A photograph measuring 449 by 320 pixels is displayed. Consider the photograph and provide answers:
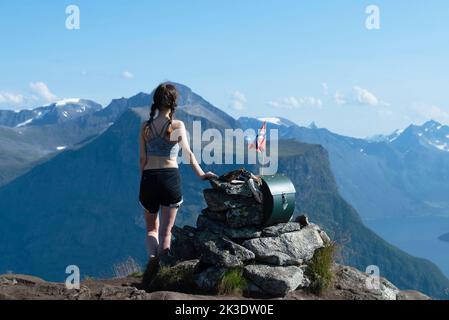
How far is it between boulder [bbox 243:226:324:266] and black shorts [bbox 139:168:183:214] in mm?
2547

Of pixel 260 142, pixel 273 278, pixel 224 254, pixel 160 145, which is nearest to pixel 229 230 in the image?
pixel 224 254

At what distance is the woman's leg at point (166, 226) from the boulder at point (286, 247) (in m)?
1.91

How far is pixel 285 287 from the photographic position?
12883 millimetres

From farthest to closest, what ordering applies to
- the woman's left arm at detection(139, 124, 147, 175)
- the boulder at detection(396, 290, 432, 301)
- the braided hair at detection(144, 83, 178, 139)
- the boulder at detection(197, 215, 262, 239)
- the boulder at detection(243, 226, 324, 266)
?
the boulder at detection(396, 290, 432, 301), the boulder at detection(197, 215, 262, 239), the boulder at detection(243, 226, 324, 266), the woman's left arm at detection(139, 124, 147, 175), the braided hair at detection(144, 83, 178, 139)

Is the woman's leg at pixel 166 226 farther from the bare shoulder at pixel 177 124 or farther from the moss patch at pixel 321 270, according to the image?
the moss patch at pixel 321 270

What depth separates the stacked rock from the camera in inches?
512

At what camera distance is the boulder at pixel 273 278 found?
12883mm

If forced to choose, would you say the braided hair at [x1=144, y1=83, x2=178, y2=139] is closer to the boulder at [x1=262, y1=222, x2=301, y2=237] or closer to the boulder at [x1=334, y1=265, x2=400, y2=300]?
the boulder at [x1=262, y1=222, x2=301, y2=237]

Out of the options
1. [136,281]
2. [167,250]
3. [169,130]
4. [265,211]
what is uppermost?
[169,130]

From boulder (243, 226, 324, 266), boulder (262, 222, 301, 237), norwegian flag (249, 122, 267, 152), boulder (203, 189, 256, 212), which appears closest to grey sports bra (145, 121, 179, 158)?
boulder (203, 189, 256, 212)
